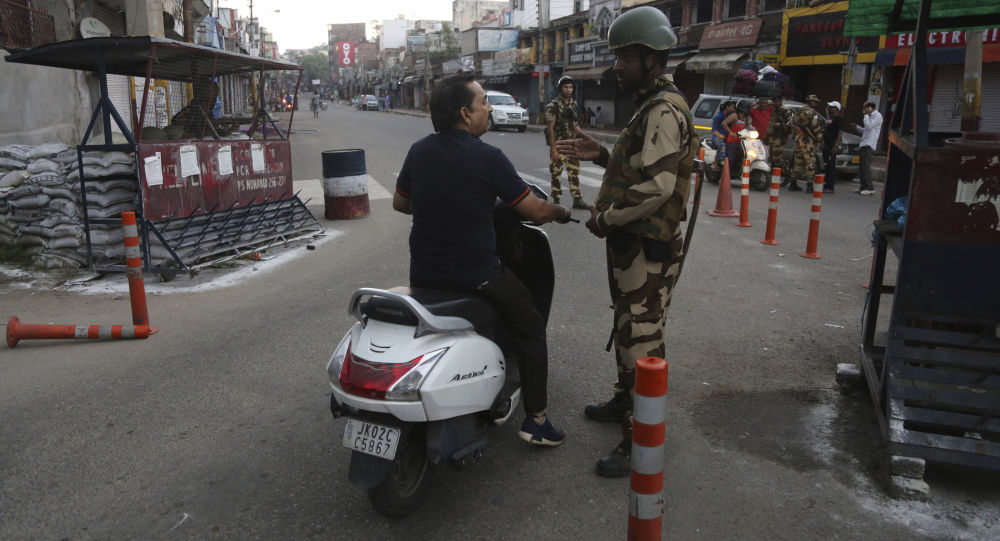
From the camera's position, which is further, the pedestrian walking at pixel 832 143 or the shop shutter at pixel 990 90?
the shop shutter at pixel 990 90

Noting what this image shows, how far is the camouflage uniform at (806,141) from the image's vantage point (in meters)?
12.8

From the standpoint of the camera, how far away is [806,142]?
512 inches

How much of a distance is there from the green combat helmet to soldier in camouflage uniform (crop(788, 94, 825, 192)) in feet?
35.2

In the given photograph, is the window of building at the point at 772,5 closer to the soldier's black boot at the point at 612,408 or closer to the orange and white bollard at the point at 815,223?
the orange and white bollard at the point at 815,223

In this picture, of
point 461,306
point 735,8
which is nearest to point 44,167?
point 461,306

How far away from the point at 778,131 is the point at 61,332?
39.8ft

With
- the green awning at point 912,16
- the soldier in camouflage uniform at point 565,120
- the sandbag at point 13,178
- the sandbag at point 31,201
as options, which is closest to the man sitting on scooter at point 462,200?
the green awning at point 912,16

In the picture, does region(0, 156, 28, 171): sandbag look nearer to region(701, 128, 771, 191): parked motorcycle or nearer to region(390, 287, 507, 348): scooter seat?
region(390, 287, 507, 348): scooter seat

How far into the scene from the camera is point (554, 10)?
46.5 meters

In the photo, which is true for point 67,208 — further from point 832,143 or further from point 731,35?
point 731,35

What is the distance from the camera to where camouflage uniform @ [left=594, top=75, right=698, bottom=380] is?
123 inches

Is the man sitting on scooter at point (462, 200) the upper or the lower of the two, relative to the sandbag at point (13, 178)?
upper

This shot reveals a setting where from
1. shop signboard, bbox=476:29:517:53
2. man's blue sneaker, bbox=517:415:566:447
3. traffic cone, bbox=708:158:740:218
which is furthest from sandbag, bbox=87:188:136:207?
shop signboard, bbox=476:29:517:53

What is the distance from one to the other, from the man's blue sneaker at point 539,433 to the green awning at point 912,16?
2877 millimetres
